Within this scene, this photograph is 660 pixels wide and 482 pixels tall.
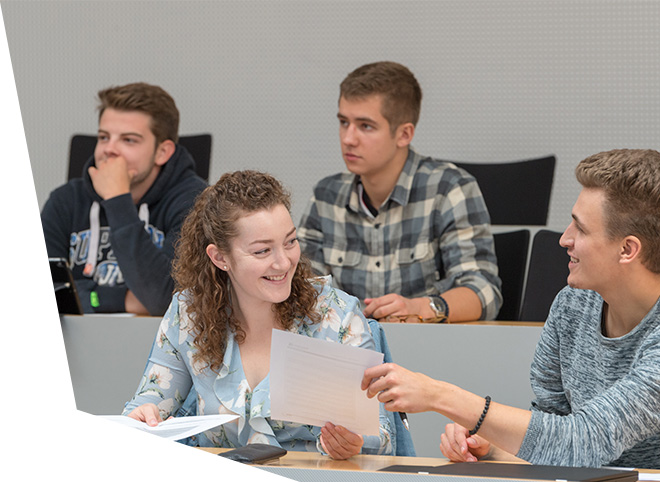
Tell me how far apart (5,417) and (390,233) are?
5.70ft

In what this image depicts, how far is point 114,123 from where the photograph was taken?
2.79 metres

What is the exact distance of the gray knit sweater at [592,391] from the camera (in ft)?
3.86

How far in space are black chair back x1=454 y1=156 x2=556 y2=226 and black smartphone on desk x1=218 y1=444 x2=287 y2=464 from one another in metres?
1.77

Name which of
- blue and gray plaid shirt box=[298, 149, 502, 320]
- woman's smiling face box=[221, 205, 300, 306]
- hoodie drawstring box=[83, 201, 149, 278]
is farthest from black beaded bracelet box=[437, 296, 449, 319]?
hoodie drawstring box=[83, 201, 149, 278]

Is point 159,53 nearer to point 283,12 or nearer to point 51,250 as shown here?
point 283,12

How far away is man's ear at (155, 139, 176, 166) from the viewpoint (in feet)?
9.12

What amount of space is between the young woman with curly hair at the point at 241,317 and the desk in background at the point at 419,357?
1.64ft

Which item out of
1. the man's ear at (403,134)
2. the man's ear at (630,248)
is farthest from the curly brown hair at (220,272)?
the man's ear at (403,134)

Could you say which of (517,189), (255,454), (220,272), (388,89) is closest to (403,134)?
(388,89)

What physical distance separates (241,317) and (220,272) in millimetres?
100

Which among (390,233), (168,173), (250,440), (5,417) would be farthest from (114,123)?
(5,417)

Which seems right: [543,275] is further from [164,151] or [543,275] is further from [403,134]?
[164,151]

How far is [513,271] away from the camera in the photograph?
264 centimetres

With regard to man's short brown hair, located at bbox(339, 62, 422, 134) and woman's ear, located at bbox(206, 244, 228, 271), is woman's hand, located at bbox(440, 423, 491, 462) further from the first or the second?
man's short brown hair, located at bbox(339, 62, 422, 134)
